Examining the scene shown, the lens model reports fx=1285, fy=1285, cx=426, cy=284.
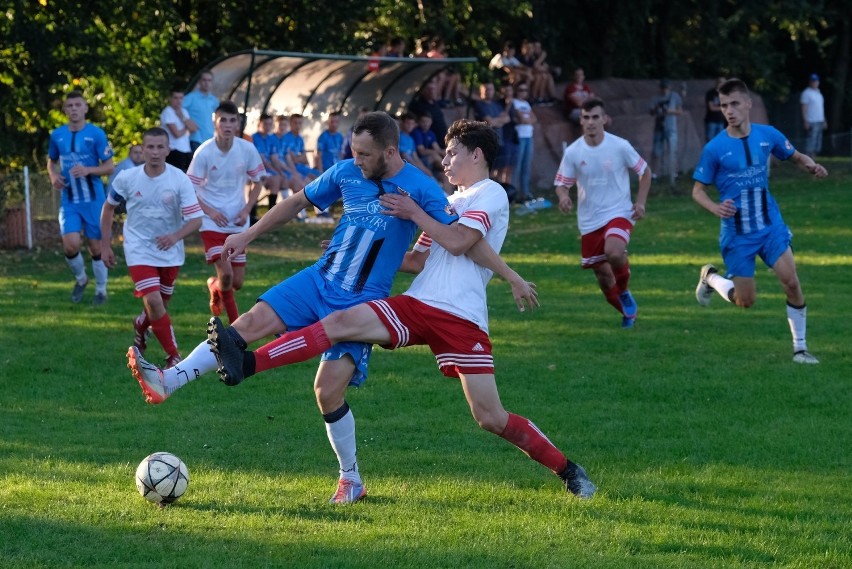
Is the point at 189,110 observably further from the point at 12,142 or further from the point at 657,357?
the point at 657,357

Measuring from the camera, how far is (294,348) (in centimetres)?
612

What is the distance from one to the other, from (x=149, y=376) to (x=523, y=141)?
17.2m

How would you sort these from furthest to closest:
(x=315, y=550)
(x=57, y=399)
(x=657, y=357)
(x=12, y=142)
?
(x=12, y=142), (x=657, y=357), (x=57, y=399), (x=315, y=550)

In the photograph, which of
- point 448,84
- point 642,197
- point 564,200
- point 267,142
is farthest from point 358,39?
point 642,197

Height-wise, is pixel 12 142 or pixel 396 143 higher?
pixel 396 143

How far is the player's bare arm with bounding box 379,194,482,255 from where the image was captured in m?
6.19

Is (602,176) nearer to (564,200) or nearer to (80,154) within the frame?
(564,200)

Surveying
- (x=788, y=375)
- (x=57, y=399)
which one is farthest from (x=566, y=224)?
(x=57, y=399)

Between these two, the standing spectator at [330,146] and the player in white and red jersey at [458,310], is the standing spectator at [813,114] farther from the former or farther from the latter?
the player in white and red jersey at [458,310]

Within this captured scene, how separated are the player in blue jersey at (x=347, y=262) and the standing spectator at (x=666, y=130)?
20.0 meters

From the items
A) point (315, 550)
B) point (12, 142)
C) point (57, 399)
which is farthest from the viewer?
point (12, 142)

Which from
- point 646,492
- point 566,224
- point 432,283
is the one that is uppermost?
point 432,283

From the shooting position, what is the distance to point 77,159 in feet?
45.4

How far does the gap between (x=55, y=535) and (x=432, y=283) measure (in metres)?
2.14
